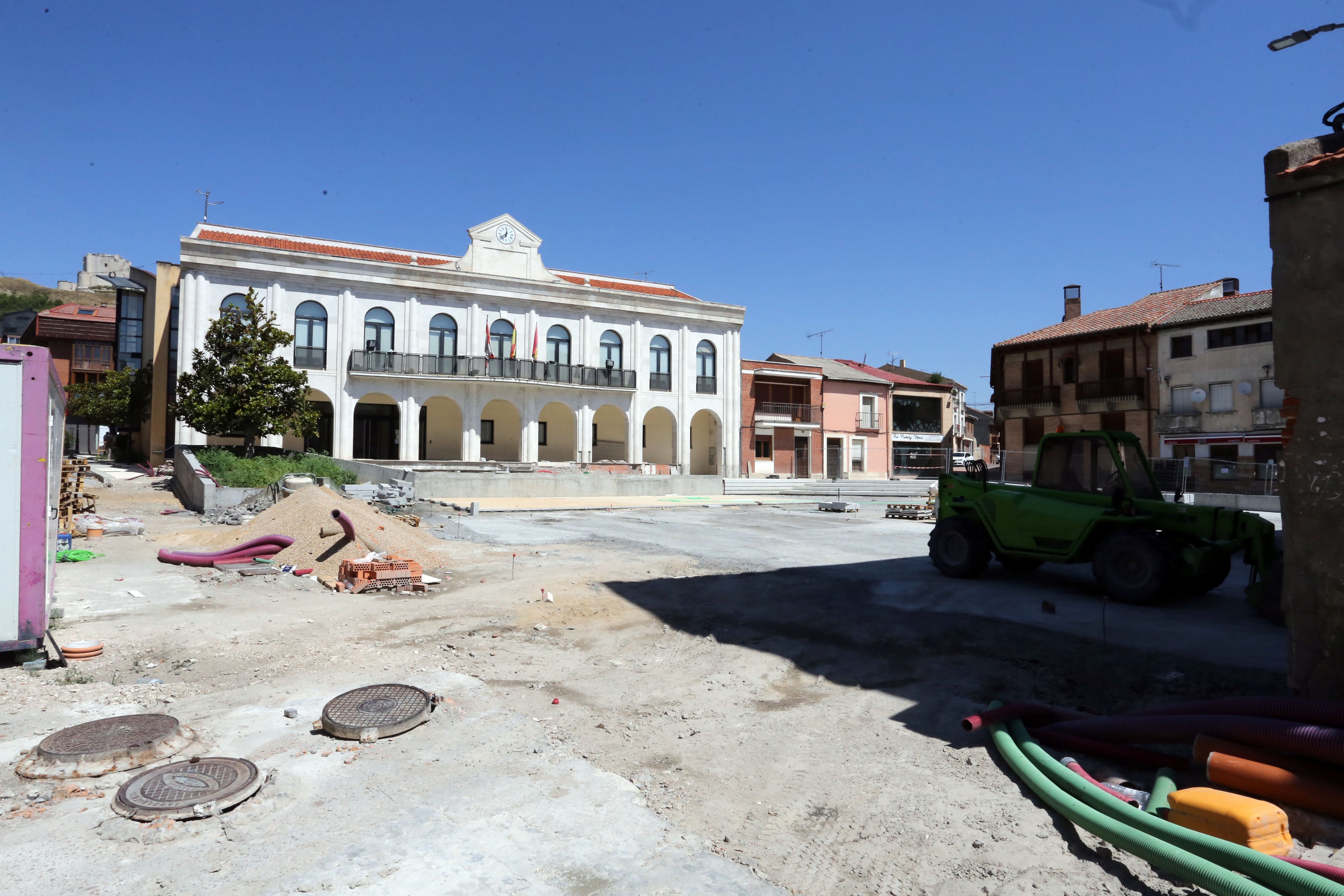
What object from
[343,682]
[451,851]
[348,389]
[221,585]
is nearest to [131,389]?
[348,389]

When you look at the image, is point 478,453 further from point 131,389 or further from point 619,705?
point 619,705

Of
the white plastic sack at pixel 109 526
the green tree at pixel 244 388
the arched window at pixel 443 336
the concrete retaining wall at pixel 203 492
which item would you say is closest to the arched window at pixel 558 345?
the arched window at pixel 443 336

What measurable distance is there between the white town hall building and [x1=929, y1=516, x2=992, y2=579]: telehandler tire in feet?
92.4

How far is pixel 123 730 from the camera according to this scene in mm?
4457

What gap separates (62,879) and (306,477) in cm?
1897

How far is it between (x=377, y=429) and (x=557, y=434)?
9022 mm

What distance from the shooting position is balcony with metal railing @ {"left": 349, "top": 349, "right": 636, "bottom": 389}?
Answer: 3369 centimetres

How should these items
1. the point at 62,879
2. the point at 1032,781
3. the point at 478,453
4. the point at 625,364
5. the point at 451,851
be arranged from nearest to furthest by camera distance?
the point at 62,879, the point at 451,851, the point at 1032,781, the point at 478,453, the point at 625,364

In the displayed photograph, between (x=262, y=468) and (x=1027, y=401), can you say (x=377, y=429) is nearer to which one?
(x=262, y=468)

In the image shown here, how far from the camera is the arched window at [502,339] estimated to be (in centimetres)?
3653

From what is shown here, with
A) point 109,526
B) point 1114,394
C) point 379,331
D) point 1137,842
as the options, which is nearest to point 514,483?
point 379,331

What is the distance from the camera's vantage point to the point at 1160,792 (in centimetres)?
369

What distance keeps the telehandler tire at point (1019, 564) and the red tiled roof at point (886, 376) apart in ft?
130

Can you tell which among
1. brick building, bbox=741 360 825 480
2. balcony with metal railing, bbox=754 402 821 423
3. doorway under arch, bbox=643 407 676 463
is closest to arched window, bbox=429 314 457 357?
doorway under arch, bbox=643 407 676 463
